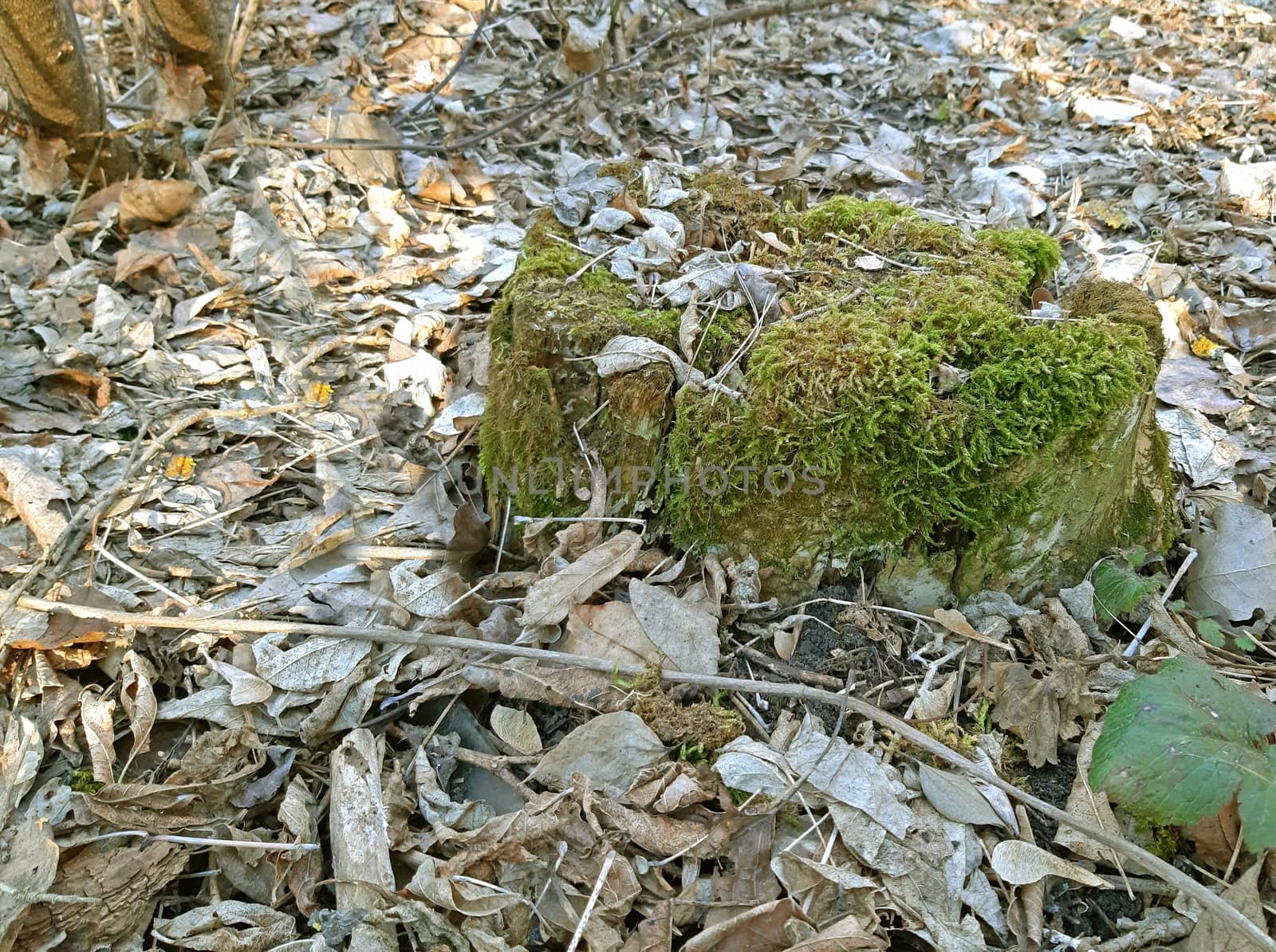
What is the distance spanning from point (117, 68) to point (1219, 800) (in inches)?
260

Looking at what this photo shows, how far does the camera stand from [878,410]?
232 centimetres

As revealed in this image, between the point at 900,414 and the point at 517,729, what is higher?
the point at 900,414

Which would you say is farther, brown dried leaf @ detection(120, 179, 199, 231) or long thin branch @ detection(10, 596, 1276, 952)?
brown dried leaf @ detection(120, 179, 199, 231)

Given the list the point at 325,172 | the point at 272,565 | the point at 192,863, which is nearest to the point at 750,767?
the point at 192,863

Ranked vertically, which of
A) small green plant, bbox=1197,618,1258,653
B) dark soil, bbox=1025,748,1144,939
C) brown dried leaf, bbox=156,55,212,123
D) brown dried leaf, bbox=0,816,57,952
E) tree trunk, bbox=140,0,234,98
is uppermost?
tree trunk, bbox=140,0,234,98

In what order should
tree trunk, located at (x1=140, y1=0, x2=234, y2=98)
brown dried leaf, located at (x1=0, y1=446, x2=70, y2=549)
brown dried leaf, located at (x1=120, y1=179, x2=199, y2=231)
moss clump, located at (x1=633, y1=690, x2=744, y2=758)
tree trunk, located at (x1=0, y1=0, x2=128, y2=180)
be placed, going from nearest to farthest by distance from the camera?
1. moss clump, located at (x1=633, y1=690, x2=744, y2=758)
2. brown dried leaf, located at (x1=0, y1=446, x2=70, y2=549)
3. tree trunk, located at (x1=0, y1=0, x2=128, y2=180)
4. brown dried leaf, located at (x1=120, y1=179, x2=199, y2=231)
5. tree trunk, located at (x1=140, y1=0, x2=234, y2=98)

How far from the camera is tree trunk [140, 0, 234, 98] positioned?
4473mm

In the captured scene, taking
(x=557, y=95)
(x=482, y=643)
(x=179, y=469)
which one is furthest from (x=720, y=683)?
(x=557, y=95)

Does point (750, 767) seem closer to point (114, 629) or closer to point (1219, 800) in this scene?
point (1219, 800)

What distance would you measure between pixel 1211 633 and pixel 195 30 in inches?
204

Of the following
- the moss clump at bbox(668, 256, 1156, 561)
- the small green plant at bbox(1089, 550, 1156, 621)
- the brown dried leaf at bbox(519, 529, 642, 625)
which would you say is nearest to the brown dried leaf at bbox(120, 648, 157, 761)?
the brown dried leaf at bbox(519, 529, 642, 625)

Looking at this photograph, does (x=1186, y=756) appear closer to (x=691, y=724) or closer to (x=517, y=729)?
(x=691, y=724)

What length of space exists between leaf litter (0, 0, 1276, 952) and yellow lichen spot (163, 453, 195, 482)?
0.01 meters

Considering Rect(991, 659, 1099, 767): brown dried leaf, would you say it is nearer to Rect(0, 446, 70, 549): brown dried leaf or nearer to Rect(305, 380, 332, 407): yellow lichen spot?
Rect(305, 380, 332, 407): yellow lichen spot
